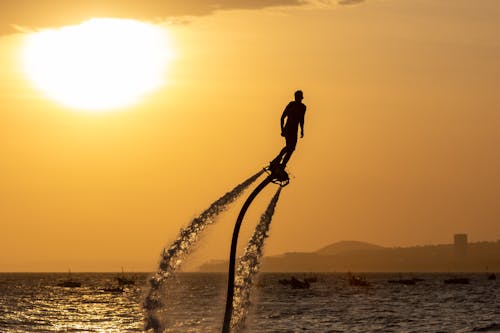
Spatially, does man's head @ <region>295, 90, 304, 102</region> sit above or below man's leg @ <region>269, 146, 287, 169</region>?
above

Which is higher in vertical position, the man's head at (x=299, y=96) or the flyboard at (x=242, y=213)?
the man's head at (x=299, y=96)

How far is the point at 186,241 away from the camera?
36.7m

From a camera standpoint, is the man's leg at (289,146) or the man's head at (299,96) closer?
the man's head at (299,96)

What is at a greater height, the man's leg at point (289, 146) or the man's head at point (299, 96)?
the man's head at point (299, 96)

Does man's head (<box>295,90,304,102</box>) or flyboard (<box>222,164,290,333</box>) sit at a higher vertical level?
man's head (<box>295,90,304,102</box>)

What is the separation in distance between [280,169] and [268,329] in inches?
2677

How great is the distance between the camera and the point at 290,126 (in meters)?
32.8

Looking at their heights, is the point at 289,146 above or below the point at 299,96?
below

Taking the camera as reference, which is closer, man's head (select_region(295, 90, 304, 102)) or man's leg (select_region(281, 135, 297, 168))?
man's head (select_region(295, 90, 304, 102))

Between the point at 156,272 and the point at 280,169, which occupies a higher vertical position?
the point at 280,169

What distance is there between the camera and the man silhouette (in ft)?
108

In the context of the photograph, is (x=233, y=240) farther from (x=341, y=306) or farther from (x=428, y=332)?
(x=341, y=306)

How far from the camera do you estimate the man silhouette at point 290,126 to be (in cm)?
3281

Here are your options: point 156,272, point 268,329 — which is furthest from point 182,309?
point 156,272
